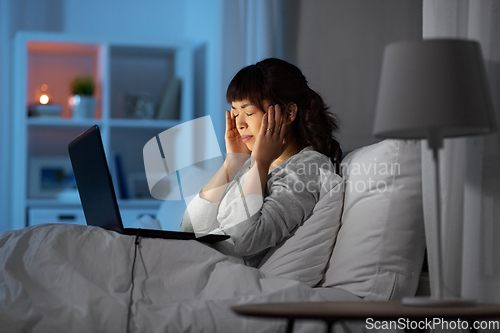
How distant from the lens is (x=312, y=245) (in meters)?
1.36

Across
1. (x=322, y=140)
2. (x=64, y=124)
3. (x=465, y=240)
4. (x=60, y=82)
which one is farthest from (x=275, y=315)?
(x=60, y=82)

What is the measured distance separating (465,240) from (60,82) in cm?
297

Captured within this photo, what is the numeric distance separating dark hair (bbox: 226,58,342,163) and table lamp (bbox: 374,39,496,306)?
2.38 ft

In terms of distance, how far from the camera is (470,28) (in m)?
1.07

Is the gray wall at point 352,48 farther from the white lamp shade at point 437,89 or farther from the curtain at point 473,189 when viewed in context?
the white lamp shade at point 437,89

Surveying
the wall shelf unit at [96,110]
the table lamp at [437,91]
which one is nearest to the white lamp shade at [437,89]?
the table lamp at [437,91]

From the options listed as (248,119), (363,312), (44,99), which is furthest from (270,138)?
(44,99)

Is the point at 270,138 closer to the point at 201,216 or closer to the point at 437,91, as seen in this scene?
the point at 201,216

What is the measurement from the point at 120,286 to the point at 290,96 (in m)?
0.80

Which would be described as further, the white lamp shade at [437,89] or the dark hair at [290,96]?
the dark hair at [290,96]

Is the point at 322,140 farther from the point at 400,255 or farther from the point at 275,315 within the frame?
the point at 275,315

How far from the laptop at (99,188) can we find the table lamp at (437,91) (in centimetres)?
67

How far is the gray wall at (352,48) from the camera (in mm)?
1813

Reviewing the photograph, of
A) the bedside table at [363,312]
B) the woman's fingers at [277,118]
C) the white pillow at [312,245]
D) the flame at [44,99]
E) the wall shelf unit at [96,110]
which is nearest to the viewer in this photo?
the bedside table at [363,312]
